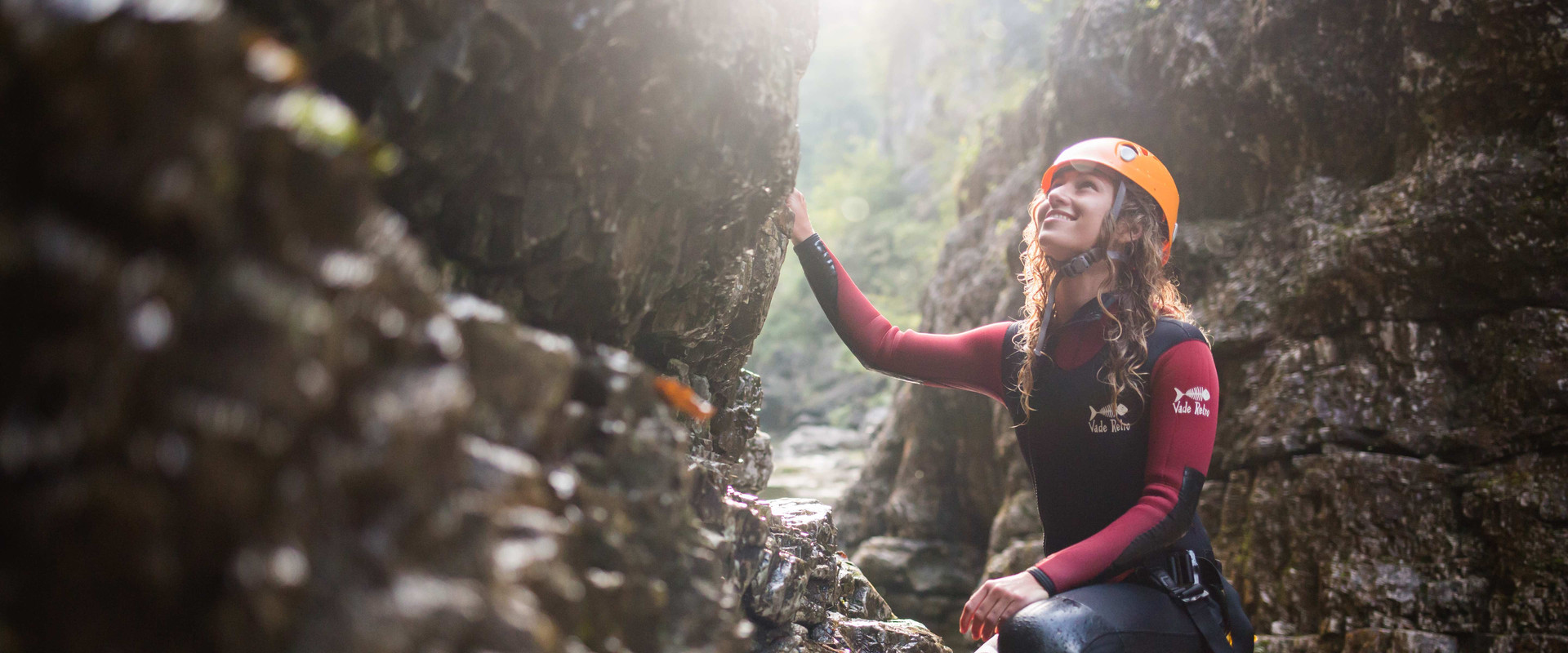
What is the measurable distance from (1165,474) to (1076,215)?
3.68 ft

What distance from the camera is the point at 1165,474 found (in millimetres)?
3098

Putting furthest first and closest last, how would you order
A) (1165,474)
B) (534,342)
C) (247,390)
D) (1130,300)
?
(1130,300), (1165,474), (534,342), (247,390)

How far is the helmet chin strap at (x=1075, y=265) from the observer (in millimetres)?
3510

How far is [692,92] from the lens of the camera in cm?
236

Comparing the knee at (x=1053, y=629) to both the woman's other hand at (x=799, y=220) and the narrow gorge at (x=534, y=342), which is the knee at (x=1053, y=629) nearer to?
the narrow gorge at (x=534, y=342)

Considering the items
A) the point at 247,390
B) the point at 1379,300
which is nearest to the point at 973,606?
the point at 247,390

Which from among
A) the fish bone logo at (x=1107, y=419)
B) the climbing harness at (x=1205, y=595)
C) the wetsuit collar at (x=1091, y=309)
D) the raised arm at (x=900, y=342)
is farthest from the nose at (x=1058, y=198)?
the climbing harness at (x=1205, y=595)

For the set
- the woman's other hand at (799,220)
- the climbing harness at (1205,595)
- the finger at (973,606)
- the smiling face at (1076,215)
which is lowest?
the finger at (973,606)

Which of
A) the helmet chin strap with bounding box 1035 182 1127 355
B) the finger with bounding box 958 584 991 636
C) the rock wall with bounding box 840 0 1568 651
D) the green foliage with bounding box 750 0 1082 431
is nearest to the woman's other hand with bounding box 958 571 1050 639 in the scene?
the finger with bounding box 958 584 991 636

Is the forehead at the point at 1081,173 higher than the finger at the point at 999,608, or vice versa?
the forehead at the point at 1081,173

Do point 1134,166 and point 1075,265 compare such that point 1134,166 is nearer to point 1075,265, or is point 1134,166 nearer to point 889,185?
point 1075,265

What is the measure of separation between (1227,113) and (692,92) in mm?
5891

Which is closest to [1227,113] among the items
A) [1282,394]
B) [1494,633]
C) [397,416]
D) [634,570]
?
[1282,394]

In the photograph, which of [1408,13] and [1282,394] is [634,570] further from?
[1408,13]
